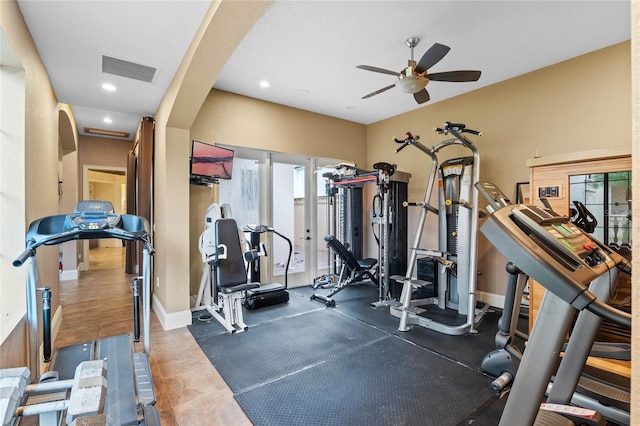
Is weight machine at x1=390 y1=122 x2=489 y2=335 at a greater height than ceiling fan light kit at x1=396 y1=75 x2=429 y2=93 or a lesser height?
lesser

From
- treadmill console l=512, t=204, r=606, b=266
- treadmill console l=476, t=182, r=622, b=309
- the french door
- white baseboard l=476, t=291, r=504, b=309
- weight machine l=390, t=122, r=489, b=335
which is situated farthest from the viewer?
the french door

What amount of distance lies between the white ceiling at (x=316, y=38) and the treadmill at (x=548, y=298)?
7.67 ft

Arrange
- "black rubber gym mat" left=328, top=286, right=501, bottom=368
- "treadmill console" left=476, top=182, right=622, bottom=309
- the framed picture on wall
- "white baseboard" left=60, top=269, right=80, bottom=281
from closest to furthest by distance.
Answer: "treadmill console" left=476, top=182, right=622, bottom=309
"black rubber gym mat" left=328, top=286, right=501, bottom=368
the framed picture on wall
"white baseboard" left=60, top=269, right=80, bottom=281

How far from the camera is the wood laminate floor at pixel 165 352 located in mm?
2016

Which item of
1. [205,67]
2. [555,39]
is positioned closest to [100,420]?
[205,67]

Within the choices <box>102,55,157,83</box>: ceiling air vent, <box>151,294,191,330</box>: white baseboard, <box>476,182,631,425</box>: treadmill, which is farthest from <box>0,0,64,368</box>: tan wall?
<box>476,182,631,425</box>: treadmill

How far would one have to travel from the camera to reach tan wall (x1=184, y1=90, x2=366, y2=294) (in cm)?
422

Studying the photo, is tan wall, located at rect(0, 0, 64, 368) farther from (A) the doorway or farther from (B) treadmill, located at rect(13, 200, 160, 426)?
(A) the doorway

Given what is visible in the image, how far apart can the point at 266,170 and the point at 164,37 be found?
2.46 m

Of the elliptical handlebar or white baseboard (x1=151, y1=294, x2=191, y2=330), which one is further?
white baseboard (x1=151, y1=294, x2=191, y2=330)

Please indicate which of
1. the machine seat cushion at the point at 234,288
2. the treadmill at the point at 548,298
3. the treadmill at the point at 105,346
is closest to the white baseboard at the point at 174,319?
the machine seat cushion at the point at 234,288

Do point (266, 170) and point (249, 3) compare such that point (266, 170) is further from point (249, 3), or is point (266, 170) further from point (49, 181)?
point (249, 3)

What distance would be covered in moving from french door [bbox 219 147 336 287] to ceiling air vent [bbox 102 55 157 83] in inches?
59.9

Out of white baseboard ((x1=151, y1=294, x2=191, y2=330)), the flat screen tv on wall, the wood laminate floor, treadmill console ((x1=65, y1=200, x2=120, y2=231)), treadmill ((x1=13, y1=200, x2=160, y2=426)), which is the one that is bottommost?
the wood laminate floor
